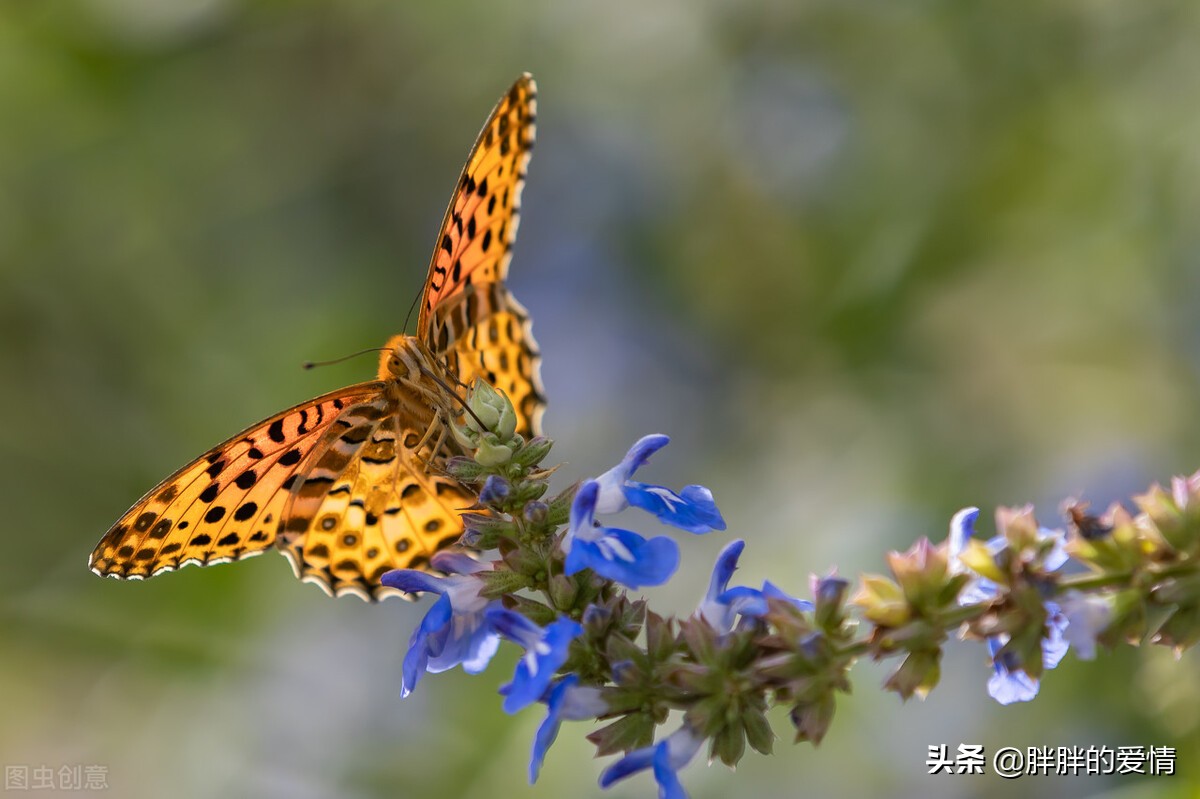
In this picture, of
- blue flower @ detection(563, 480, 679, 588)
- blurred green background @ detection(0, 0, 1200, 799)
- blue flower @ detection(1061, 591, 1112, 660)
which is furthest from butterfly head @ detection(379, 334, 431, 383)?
blurred green background @ detection(0, 0, 1200, 799)

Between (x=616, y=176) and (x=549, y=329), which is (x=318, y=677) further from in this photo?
(x=616, y=176)

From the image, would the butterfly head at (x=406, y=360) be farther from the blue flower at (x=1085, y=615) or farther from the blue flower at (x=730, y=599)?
the blue flower at (x=1085, y=615)

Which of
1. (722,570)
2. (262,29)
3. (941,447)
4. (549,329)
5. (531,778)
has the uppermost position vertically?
(262,29)

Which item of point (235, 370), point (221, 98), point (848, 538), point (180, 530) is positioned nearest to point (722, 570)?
point (180, 530)

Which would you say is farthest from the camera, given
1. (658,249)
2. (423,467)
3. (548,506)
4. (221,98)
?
(658,249)

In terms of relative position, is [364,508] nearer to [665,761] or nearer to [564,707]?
[564,707]

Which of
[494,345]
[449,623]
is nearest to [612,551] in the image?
[449,623]
